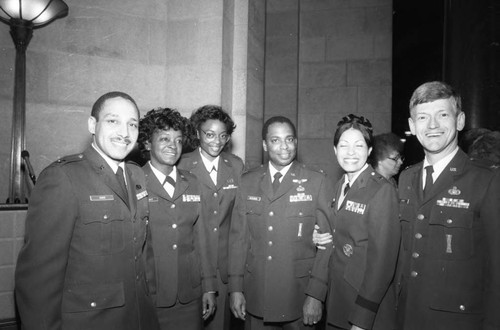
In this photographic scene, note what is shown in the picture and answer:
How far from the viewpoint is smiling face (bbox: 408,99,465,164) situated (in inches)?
81.9

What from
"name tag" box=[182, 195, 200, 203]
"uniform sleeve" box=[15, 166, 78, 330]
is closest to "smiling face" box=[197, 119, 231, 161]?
"name tag" box=[182, 195, 200, 203]

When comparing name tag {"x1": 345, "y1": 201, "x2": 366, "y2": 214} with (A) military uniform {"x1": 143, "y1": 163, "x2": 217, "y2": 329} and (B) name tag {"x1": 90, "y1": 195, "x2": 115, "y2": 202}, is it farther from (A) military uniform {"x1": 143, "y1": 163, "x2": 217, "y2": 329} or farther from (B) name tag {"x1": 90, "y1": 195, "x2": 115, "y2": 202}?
(B) name tag {"x1": 90, "y1": 195, "x2": 115, "y2": 202}

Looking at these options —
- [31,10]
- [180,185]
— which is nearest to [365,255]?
[180,185]

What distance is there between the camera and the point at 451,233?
1.98 meters

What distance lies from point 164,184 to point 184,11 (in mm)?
2865

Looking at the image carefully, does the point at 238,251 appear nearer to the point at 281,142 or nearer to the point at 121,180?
the point at 281,142

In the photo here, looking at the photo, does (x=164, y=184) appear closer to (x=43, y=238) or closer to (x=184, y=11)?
(x=43, y=238)

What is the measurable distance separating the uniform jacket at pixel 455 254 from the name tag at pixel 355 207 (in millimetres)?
305

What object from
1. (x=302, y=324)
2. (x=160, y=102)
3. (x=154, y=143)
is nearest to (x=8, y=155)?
(x=160, y=102)

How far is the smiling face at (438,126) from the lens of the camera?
208 centimetres

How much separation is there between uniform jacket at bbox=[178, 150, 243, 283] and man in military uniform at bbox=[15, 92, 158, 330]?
0.88 metres

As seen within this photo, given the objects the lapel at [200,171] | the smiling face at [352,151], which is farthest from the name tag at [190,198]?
the smiling face at [352,151]

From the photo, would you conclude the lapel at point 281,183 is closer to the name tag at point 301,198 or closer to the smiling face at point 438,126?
the name tag at point 301,198

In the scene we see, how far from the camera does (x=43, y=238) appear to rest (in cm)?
171
